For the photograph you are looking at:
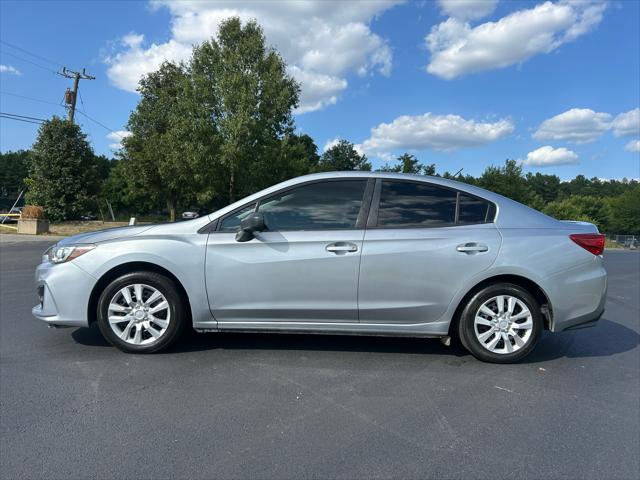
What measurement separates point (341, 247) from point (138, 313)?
1.89 m

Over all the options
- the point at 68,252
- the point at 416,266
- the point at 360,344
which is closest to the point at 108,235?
the point at 68,252

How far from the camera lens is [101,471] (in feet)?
7.66

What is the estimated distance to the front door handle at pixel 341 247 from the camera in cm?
379

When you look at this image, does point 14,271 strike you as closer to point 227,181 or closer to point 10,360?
point 10,360

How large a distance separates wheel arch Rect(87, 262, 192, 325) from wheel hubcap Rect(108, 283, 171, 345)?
15 centimetres

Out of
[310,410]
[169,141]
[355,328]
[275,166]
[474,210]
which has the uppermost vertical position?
[169,141]

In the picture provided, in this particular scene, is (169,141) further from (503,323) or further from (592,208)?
(592,208)

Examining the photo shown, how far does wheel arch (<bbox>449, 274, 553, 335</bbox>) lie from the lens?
3885 mm

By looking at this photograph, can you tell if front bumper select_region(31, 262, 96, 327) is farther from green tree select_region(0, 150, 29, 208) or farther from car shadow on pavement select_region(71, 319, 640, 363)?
green tree select_region(0, 150, 29, 208)

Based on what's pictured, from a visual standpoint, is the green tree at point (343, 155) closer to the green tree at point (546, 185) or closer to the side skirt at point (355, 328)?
the green tree at point (546, 185)

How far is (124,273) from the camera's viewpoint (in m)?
3.96

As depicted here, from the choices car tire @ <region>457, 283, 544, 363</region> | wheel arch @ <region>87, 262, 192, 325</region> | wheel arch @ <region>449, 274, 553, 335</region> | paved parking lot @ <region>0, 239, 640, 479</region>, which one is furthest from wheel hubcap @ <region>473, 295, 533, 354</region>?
wheel arch @ <region>87, 262, 192, 325</region>

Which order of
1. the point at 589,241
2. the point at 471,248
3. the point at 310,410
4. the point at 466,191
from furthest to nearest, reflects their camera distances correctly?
the point at 466,191 < the point at 589,241 < the point at 471,248 < the point at 310,410

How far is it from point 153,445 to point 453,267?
265cm
